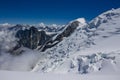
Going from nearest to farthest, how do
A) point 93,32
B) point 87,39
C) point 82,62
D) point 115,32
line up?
point 82,62 → point 115,32 → point 87,39 → point 93,32

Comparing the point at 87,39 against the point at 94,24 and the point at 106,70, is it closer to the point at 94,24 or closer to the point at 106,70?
the point at 94,24

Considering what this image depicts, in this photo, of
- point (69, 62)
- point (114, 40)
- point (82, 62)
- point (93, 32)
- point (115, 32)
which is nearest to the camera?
point (82, 62)

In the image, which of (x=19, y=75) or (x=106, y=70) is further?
(x=106, y=70)

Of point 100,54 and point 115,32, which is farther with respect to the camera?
point 115,32

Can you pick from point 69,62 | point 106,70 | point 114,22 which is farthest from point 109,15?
point 106,70

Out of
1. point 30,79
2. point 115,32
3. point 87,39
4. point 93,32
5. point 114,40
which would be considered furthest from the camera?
point 93,32

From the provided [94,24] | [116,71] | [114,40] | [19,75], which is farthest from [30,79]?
[94,24]

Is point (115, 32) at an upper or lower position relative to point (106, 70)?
upper

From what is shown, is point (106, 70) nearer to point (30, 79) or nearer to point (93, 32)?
point (30, 79)

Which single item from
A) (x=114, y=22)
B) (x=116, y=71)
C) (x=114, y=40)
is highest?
(x=114, y=22)
